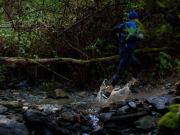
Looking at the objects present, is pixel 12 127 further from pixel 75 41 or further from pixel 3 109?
pixel 75 41

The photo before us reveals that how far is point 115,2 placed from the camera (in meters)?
13.2

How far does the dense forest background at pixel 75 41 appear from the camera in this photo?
12.0 meters

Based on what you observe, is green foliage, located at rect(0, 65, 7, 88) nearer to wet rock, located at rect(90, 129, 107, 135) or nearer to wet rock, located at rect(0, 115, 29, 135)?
Answer: wet rock, located at rect(0, 115, 29, 135)

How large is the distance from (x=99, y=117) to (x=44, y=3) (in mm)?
5850

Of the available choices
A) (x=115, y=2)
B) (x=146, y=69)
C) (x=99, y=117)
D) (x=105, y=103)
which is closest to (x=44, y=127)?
(x=99, y=117)

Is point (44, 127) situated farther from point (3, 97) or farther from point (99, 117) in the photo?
point (3, 97)

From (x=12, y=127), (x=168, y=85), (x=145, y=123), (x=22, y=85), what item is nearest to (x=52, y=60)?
(x=22, y=85)

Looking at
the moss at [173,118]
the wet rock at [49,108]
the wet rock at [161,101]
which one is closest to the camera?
the moss at [173,118]

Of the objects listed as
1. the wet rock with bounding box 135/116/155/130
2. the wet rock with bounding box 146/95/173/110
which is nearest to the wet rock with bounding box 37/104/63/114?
the wet rock with bounding box 135/116/155/130

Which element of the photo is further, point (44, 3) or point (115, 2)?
point (44, 3)

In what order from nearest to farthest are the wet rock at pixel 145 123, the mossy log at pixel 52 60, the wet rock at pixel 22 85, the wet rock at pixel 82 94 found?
the wet rock at pixel 145 123 < the mossy log at pixel 52 60 < the wet rock at pixel 82 94 < the wet rock at pixel 22 85

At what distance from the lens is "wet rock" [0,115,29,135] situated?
8398mm

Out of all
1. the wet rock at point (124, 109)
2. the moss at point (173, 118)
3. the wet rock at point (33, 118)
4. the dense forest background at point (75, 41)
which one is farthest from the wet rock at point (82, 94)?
the moss at point (173, 118)

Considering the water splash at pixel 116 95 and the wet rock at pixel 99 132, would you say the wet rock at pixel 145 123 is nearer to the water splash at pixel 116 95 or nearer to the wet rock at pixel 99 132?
the wet rock at pixel 99 132
